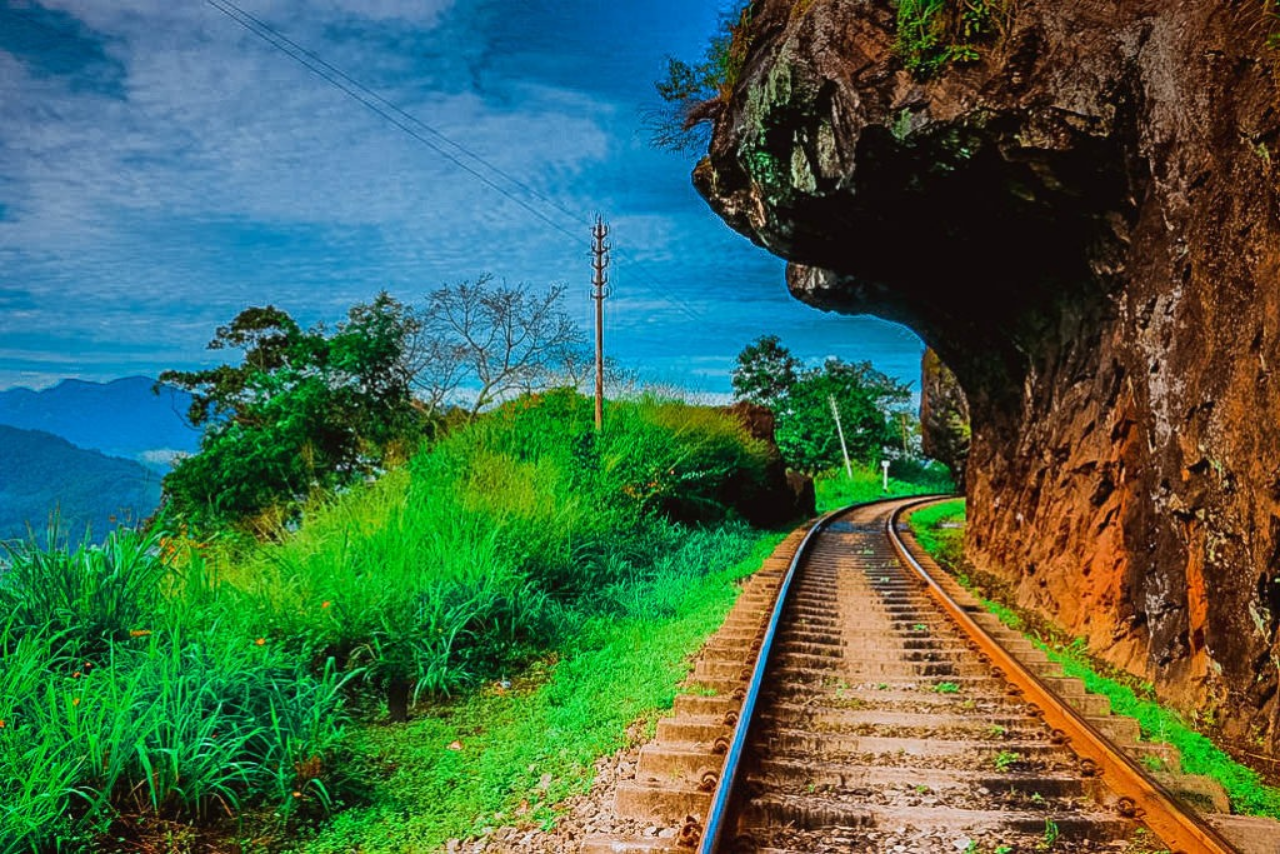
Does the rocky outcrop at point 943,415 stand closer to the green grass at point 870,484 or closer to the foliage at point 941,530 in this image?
the foliage at point 941,530

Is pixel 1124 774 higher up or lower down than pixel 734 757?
lower down

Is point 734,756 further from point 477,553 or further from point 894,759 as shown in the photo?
point 477,553

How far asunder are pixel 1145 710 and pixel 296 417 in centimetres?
1573

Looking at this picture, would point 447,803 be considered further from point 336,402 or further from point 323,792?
point 336,402

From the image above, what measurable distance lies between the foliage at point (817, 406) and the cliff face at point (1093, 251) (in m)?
34.2

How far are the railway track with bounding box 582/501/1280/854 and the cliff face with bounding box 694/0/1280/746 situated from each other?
1.24 meters

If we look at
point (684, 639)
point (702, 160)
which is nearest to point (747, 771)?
point (684, 639)

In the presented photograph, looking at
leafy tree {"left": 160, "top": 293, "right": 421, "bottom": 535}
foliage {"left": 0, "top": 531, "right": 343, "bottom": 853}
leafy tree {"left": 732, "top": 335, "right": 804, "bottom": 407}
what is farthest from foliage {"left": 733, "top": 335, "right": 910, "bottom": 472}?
foliage {"left": 0, "top": 531, "right": 343, "bottom": 853}

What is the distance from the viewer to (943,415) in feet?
98.4

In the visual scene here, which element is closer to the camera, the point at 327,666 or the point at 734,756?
the point at 734,756

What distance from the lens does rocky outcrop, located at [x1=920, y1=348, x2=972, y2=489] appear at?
95.7ft

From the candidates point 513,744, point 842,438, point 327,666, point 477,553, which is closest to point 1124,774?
point 513,744

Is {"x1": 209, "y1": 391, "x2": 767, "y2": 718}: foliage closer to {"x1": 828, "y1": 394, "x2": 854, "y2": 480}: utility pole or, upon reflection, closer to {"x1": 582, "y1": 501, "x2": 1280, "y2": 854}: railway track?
{"x1": 582, "y1": 501, "x2": 1280, "y2": 854}: railway track

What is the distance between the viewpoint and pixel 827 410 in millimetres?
47531
